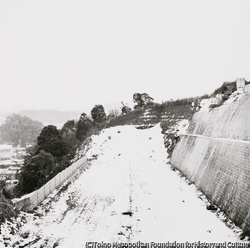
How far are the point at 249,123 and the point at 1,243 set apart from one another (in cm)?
880

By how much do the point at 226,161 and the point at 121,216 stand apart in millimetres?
4438

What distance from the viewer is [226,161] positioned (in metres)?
8.37

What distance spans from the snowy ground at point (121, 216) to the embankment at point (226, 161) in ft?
1.72

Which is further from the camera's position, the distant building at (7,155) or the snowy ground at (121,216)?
the distant building at (7,155)

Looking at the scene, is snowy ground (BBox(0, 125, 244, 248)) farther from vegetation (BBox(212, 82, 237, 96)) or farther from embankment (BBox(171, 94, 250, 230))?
vegetation (BBox(212, 82, 237, 96))

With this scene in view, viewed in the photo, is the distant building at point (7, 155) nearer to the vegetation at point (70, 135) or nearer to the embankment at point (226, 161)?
the vegetation at point (70, 135)

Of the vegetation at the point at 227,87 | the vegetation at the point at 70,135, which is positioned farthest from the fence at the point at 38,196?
the vegetation at the point at 227,87

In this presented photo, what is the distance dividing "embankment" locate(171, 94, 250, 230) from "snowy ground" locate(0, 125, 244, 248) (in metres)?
0.53

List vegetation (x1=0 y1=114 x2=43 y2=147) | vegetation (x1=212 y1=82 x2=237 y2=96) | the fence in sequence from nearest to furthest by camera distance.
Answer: the fence → vegetation (x1=212 y1=82 x2=237 y2=96) → vegetation (x1=0 y1=114 x2=43 y2=147)

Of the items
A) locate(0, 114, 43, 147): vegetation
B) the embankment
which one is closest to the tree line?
the embankment

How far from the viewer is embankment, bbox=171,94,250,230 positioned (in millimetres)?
6656

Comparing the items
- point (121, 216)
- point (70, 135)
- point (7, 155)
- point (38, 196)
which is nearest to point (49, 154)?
point (7, 155)

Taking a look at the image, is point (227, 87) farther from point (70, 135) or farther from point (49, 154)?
point (70, 135)

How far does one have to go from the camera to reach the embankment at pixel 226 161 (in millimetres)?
6656
